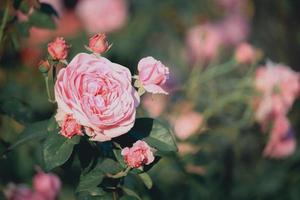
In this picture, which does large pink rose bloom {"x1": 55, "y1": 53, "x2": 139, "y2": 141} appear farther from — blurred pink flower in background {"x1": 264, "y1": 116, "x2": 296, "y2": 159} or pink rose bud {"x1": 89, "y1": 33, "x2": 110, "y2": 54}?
blurred pink flower in background {"x1": 264, "y1": 116, "x2": 296, "y2": 159}

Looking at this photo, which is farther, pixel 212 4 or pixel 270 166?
pixel 212 4

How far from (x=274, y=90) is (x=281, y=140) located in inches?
7.2

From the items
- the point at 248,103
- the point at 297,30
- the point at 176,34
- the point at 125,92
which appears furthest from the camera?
the point at 176,34

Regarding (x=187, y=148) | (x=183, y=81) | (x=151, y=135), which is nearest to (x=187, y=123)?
(x=187, y=148)

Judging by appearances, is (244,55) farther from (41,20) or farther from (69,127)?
(69,127)

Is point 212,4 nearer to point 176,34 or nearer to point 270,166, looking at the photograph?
point 176,34

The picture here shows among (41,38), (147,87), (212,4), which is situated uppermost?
(147,87)

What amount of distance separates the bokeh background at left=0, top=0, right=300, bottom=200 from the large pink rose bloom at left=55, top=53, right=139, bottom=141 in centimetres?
10

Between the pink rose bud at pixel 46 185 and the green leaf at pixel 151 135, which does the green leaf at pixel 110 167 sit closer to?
the green leaf at pixel 151 135

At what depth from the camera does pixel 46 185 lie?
4.38ft

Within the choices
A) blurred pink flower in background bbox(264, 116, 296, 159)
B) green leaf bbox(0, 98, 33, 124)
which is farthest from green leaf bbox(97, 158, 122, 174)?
blurred pink flower in background bbox(264, 116, 296, 159)

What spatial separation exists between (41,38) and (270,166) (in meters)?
1.67

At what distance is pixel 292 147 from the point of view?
5.75 feet

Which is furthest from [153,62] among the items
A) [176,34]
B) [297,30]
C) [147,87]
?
[176,34]
